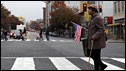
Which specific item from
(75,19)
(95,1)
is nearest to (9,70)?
(95,1)

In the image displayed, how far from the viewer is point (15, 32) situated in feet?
134

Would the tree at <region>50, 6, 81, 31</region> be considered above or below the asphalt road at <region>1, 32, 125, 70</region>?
above

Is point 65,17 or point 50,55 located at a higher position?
point 65,17

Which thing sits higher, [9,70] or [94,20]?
[94,20]

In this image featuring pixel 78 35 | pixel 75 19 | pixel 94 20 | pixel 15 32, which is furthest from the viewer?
pixel 75 19

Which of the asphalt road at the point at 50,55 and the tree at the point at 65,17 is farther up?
the tree at the point at 65,17

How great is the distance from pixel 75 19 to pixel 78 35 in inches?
2033

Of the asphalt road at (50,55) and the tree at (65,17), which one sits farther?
the tree at (65,17)

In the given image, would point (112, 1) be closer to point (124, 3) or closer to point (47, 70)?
point (124, 3)

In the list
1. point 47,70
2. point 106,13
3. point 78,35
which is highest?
point 106,13

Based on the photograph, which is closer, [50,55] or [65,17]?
[50,55]

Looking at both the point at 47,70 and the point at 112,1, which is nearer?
the point at 47,70

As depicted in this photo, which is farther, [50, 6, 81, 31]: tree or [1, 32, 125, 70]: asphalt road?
[50, 6, 81, 31]: tree

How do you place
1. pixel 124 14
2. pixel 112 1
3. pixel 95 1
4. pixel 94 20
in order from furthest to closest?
pixel 95 1
pixel 112 1
pixel 124 14
pixel 94 20
